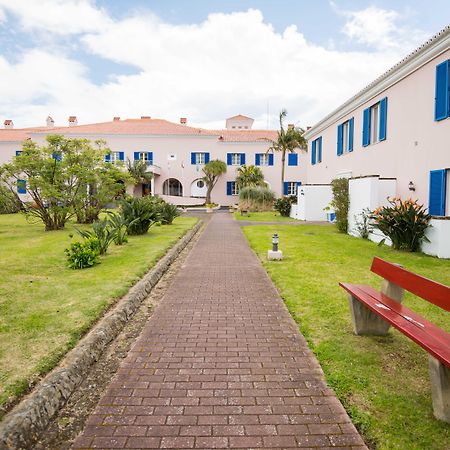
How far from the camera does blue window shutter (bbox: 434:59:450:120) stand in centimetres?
1025

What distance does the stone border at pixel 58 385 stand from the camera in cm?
255

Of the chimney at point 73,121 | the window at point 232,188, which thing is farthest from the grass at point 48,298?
the chimney at point 73,121

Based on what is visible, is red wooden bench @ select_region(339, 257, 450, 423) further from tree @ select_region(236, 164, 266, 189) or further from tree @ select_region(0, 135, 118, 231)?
tree @ select_region(236, 164, 266, 189)

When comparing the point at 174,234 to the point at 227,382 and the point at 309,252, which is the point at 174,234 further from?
the point at 227,382

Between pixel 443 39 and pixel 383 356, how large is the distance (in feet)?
31.7

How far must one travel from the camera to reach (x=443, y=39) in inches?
398

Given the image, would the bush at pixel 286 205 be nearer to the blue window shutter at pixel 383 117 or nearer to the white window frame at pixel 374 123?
the white window frame at pixel 374 123

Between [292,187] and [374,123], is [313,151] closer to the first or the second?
[374,123]

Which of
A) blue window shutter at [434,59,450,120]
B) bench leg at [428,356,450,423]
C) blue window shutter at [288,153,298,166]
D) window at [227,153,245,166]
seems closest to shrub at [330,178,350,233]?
blue window shutter at [434,59,450,120]

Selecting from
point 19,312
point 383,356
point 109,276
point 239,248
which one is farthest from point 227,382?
point 239,248

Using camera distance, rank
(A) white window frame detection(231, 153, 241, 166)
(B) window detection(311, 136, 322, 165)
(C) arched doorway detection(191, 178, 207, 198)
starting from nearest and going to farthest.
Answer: (B) window detection(311, 136, 322, 165) → (A) white window frame detection(231, 153, 241, 166) → (C) arched doorway detection(191, 178, 207, 198)

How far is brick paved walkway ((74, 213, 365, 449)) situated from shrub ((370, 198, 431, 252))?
20.6 ft

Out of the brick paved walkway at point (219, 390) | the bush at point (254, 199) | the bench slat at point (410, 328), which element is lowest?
the brick paved walkway at point (219, 390)

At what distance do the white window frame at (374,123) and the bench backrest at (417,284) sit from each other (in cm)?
1203
